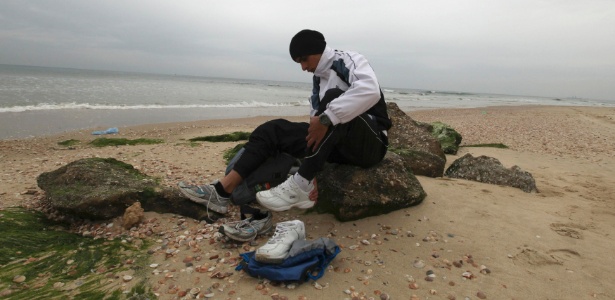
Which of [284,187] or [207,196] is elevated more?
[284,187]

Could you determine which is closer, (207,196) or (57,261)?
(57,261)

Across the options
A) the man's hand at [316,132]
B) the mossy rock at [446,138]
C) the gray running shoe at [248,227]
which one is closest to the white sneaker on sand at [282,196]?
the gray running shoe at [248,227]

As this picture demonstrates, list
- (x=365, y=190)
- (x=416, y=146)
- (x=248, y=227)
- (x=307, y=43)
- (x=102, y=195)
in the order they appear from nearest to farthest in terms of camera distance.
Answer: (x=248, y=227) → (x=307, y=43) → (x=102, y=195) → (x=365, y=190) → (x=416, y=146)

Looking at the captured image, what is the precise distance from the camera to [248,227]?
12.1ft

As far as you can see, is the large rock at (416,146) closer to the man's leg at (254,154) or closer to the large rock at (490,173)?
the large rock at (490,173)

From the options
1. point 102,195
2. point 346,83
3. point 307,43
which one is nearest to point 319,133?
point 346,83

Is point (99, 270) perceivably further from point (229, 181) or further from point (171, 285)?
point (229, 181)

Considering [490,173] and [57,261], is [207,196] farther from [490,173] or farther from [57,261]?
[490,173]

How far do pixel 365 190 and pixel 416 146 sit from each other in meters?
4.15

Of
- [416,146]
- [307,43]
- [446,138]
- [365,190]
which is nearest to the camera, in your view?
[307,43]

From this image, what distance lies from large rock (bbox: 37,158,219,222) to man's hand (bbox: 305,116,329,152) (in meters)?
1.51

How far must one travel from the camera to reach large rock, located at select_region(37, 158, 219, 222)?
4.08m

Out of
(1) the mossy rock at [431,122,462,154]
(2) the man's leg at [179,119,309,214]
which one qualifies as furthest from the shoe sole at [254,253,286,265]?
(1) the mossy rock at [431,122,462,154]

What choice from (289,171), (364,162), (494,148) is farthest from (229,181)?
(494,148)
